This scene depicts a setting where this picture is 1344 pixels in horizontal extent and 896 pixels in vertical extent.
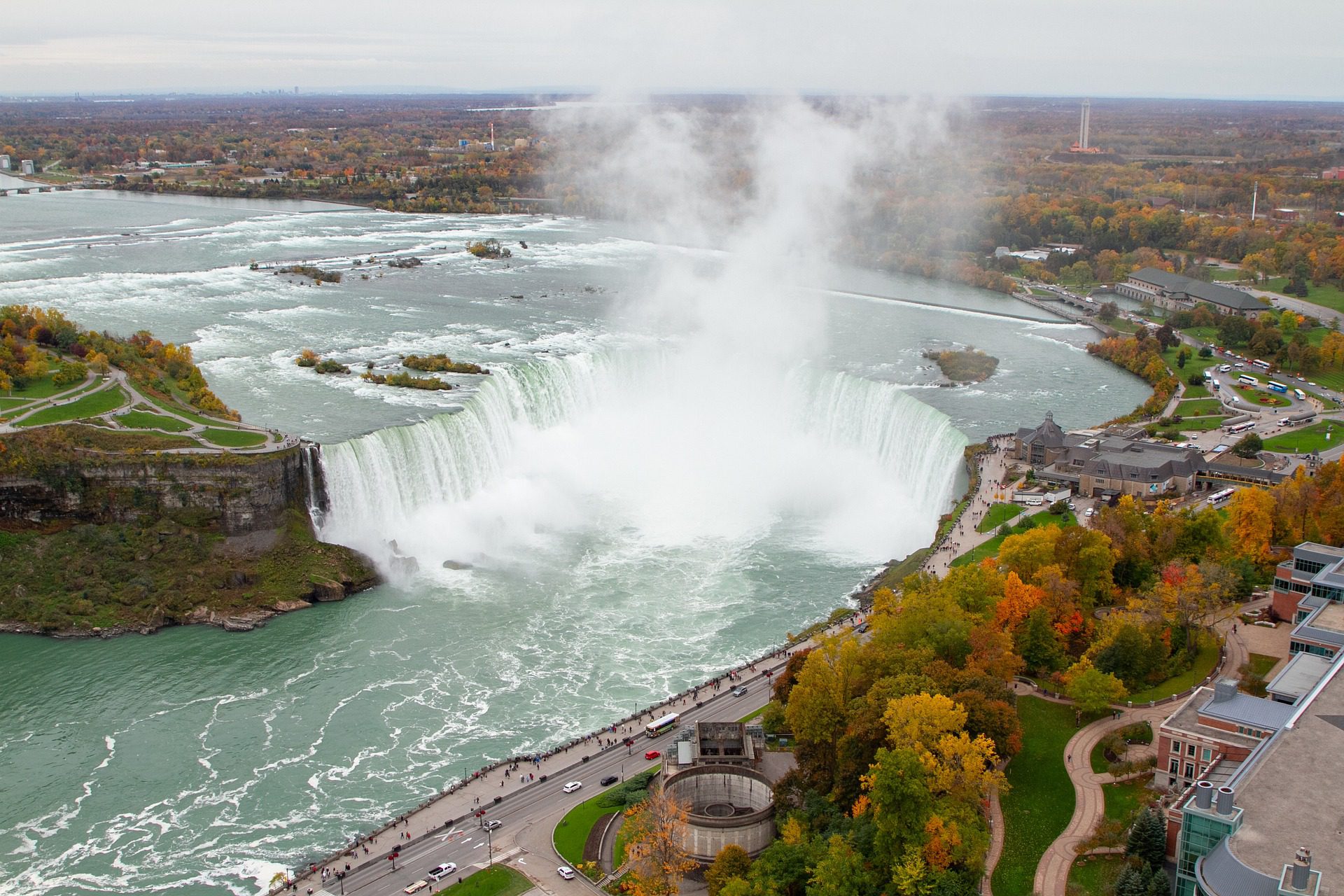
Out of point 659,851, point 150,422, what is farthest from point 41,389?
point 659,851

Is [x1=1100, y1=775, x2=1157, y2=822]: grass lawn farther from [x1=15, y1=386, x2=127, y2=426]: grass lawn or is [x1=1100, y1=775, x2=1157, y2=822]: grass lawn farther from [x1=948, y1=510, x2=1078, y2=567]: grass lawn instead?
[x1=15, y1=386, x2=127, y2=426]: grass lawn

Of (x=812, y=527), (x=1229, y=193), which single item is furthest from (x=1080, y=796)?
(x=1229, y=193)

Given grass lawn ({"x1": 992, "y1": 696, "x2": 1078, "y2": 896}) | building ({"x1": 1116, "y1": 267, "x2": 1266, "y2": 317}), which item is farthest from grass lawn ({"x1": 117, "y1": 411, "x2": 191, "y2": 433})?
building ({"x1": 1116, "y1": 267, "x2": 1266, "y2": 317})

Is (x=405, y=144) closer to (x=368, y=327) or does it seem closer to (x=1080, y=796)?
(x=368, y=327)

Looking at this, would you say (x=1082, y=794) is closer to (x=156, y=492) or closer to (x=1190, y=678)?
(x=1190, y=678)

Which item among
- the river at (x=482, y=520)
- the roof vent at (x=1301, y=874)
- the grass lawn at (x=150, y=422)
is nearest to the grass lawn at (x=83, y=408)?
the grass lawn at (x=150, y=422)

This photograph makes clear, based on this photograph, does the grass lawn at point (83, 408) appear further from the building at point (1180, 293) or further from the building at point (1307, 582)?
the building at point (1180, 293)
